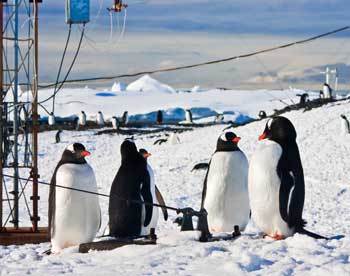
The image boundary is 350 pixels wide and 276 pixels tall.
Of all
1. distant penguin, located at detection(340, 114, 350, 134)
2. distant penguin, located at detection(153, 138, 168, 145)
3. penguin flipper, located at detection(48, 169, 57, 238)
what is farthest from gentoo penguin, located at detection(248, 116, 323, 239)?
distant penguin, located at detection(153, 138, 168, 145)

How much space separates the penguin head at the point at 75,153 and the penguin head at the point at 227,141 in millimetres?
1275

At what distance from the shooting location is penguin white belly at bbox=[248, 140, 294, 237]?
6715 mm

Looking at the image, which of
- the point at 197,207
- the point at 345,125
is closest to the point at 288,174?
the point at 197,207

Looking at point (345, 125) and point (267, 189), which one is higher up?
point (345, 125)

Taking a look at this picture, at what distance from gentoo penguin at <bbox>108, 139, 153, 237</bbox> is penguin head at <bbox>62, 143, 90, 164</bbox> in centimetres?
57

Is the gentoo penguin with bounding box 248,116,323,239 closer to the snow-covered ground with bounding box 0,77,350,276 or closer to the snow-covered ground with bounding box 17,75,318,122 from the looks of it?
the snow-covered ground with bounding box 0,77,350,276

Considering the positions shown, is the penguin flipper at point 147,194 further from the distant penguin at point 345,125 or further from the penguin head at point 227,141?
the distant penguin at point 345,125

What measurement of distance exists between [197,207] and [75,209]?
6545 mm

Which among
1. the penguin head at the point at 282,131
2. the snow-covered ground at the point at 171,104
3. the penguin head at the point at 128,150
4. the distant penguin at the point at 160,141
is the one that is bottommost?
the distant penguin at the point at 160,141

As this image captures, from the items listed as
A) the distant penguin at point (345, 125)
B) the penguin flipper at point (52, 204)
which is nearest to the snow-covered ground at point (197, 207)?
the distant penguin at point (345, 125)

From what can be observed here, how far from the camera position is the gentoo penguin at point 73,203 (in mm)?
7441

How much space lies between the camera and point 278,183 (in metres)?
6.73

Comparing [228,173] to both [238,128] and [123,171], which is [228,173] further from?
[238,128]

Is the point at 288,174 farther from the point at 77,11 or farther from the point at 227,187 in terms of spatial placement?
the point at 77,11
